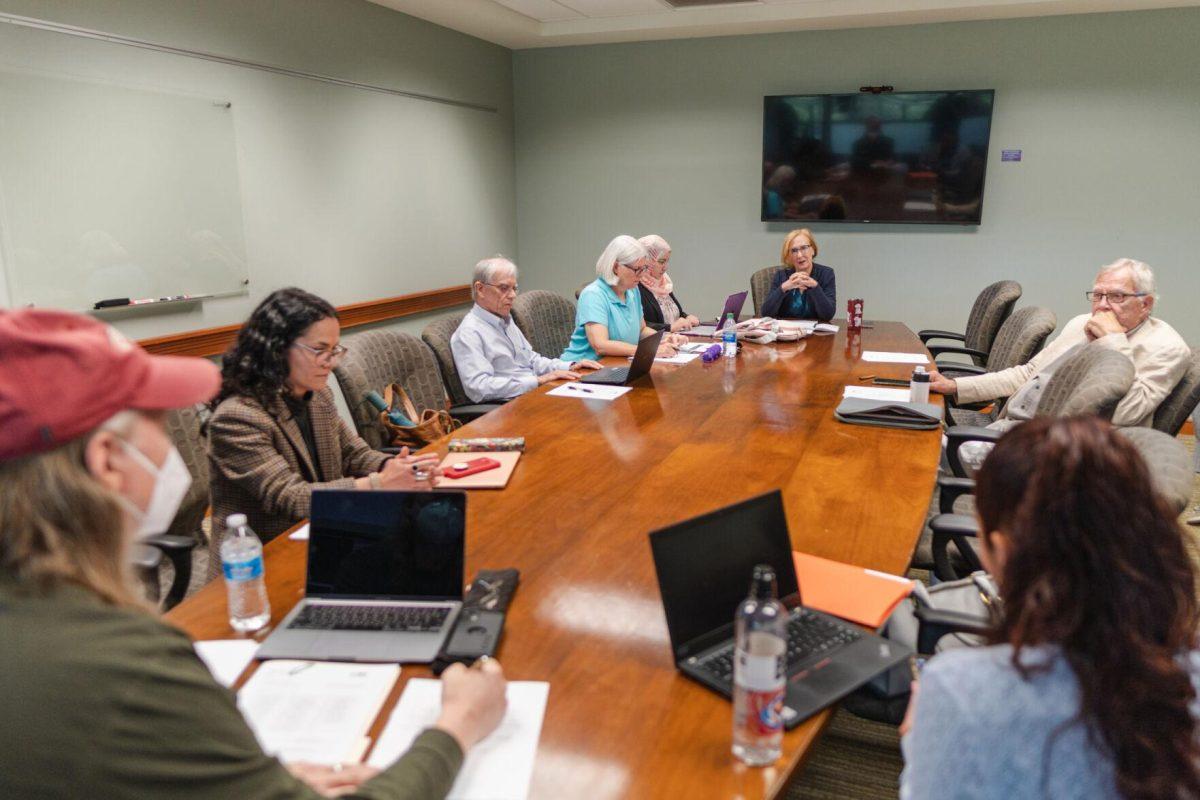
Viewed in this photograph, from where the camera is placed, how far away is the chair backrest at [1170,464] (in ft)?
5.57

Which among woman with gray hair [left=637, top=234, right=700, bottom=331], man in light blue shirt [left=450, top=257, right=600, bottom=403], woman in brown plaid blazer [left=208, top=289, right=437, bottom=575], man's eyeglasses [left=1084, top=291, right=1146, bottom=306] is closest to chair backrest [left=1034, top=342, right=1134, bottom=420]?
man's eyeglasses [left=1084, top=291, right=1146, bottom=306]

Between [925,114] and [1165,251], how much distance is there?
182 cm

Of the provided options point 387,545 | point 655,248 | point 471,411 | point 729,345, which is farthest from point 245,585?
point 655,248

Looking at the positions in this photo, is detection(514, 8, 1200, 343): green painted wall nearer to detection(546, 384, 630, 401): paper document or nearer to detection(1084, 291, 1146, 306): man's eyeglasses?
detection(1084, 291, 1146, 306): man's eyeglasses

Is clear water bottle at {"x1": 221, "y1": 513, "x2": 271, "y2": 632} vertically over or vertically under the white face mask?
under

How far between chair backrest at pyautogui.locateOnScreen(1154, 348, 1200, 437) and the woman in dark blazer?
7.73 ft

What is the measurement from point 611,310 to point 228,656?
10.0ft

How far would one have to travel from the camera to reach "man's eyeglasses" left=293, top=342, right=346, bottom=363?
2.04 metres

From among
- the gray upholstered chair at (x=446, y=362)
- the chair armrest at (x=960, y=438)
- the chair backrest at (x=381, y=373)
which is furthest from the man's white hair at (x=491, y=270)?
the chair armrest at (x=960, y=438)

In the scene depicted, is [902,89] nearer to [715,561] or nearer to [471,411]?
[471,411]

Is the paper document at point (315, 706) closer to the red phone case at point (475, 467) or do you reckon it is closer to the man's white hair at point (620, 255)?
the red phone case at point (475, 467)

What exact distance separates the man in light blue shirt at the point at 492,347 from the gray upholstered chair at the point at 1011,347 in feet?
5.88

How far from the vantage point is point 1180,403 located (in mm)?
2789

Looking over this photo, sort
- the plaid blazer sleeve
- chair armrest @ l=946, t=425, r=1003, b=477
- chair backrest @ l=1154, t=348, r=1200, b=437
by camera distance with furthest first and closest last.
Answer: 1. chair backrest @ l=1154, t=348, r=1200, b=437
2. chair armrest @ l=946, t=425, r=1003, b=477
3. the plaid blazer sleeve
